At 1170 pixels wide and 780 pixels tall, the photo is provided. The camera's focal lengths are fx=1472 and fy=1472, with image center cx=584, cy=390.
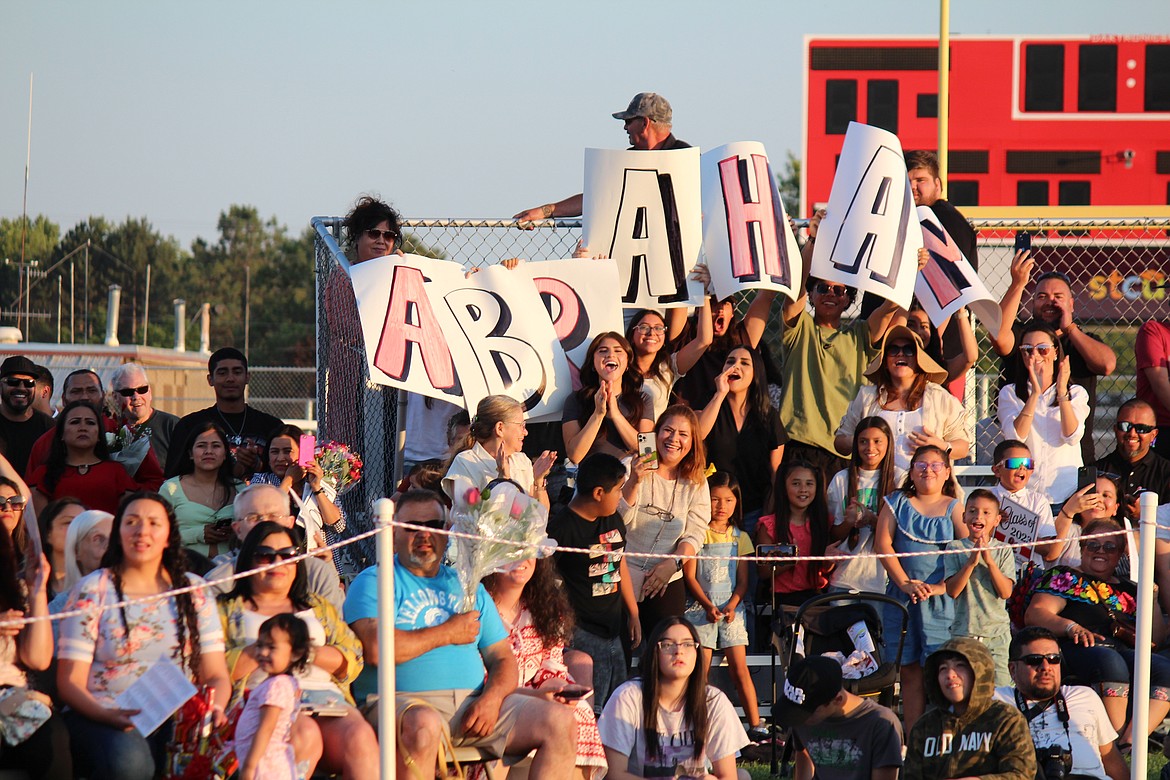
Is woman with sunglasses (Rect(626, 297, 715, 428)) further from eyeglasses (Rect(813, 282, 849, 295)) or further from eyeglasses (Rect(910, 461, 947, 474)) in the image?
eyeglasses (Rect(910, 461, 947, 474))

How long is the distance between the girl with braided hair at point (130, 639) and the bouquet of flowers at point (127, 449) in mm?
2398

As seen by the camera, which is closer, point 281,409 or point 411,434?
point 411,434

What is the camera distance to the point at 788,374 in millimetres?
7996

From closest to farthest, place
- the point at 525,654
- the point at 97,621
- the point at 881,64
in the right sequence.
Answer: the point at 97,621, the point at 525,654, the point at 881,64

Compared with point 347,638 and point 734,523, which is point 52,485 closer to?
point 347,638

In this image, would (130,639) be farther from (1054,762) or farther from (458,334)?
(1054,762)

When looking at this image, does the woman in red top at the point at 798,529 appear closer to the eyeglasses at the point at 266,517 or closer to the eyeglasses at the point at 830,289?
the eyeglasses at the point at 830,289

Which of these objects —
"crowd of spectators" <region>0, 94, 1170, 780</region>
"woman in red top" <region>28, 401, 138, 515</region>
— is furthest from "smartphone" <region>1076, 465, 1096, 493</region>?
"woman in red top" <region>28, 401, 138, 515</region>

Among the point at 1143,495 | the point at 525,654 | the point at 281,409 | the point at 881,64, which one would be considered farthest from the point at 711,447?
the point at 281,409

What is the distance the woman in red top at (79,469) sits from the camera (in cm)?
701

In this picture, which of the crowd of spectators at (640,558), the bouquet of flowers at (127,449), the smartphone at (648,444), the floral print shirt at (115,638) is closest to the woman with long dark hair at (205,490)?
the crowd of spectators at (640,558)

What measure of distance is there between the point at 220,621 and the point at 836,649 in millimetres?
2869

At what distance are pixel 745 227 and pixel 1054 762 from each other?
326 cm

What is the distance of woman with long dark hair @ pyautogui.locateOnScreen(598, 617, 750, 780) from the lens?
18.9 ft
